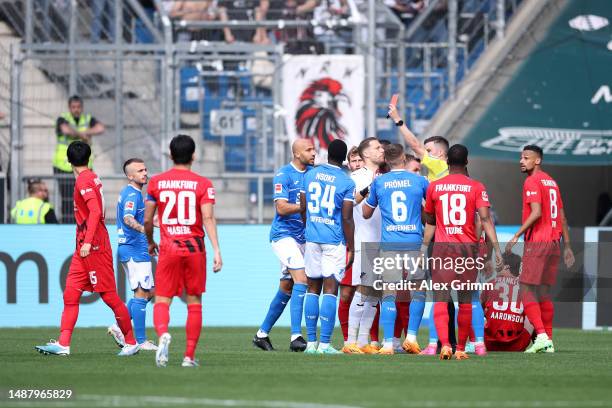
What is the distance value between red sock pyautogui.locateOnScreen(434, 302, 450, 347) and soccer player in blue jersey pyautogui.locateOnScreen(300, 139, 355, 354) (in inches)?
48.2

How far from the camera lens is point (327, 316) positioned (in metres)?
13.8

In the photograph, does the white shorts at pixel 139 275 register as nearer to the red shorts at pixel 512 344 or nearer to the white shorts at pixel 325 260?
the white shorts at pixel 325 260

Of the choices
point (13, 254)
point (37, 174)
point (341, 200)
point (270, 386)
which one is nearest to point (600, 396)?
point (270, 386)

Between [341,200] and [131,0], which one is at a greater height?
[131,0]

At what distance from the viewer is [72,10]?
22.0m

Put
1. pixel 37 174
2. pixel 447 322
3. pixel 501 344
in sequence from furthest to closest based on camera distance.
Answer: pixel 37 174
pixel 501 344
pixel 447 322

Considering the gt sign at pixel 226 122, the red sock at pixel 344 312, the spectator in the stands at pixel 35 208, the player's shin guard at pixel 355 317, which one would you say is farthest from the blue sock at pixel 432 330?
the spectator in the stands at pixel 35 208

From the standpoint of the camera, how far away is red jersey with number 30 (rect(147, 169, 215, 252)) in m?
11.6

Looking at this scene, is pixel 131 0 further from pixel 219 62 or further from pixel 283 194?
pixel 283 194

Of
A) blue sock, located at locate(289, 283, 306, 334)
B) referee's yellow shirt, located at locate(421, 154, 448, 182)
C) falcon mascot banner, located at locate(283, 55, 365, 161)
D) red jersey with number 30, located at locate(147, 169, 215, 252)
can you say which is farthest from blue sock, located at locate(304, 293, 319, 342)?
falcon mascot banner, located at locate(283, 55, 365, 161)

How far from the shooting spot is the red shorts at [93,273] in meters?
13.2

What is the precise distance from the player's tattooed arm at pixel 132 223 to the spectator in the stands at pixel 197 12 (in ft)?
27.0

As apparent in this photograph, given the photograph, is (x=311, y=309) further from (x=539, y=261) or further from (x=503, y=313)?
(x=539, y=261)

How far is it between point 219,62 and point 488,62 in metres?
4.71
